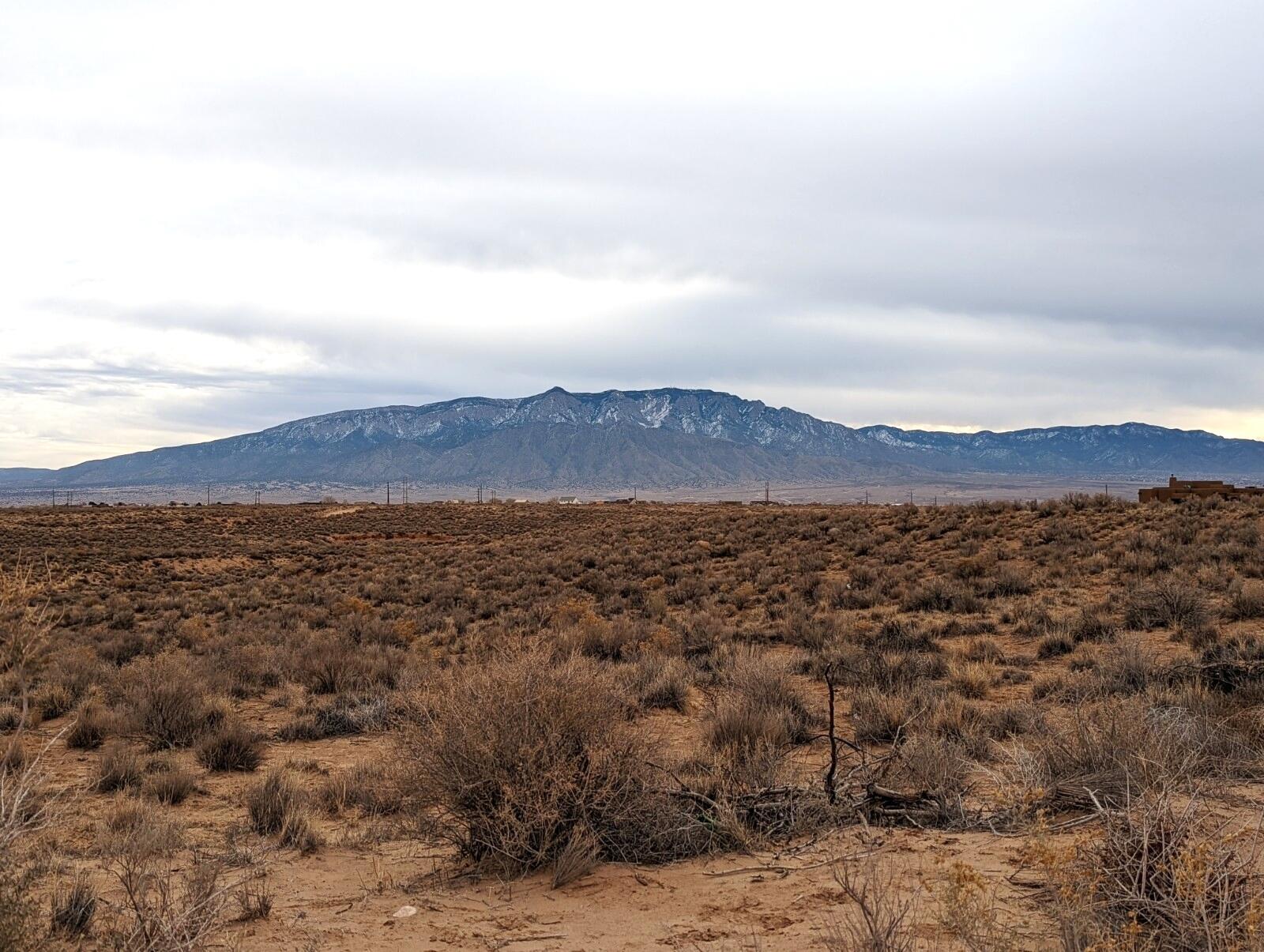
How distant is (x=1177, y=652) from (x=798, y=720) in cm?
608

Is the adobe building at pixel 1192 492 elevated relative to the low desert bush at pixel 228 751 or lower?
elevated

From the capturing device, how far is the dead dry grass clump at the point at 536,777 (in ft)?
19.5

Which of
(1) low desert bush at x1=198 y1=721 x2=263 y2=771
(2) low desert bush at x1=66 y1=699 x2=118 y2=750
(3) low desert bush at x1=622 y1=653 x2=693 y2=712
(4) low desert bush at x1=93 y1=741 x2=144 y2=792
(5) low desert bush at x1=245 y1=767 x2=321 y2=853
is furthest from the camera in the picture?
(3) low desert bush at x1=622 y1=653 x2=693 y2=712

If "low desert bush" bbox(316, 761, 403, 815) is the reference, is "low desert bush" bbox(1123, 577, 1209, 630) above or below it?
above

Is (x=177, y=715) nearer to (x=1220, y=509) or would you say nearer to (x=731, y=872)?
(x=731, y=872)

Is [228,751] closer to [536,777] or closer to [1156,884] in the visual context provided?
[536,777]

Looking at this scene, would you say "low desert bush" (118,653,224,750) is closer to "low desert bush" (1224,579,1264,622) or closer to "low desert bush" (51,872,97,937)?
"low desert bush" (51,872,97,937)

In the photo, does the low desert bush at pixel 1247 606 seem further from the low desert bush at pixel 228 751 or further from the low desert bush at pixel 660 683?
the low desert bush at pixel 228 751

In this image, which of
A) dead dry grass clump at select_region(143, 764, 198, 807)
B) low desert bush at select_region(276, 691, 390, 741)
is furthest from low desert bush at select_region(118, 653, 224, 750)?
dead dry grass clump at select_region(143, 764, 198, 807)

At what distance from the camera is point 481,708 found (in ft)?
20.5

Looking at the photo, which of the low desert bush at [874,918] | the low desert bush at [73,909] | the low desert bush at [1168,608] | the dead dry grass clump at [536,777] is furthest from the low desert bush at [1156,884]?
the low desert bush at [1168,608]

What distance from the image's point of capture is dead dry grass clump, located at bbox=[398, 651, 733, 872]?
5.94 m

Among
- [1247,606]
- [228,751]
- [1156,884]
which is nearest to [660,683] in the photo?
[228,751]

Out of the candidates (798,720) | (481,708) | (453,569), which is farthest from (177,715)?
(453,569)
